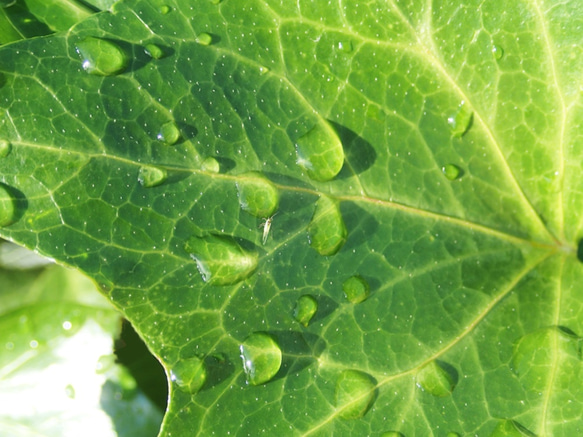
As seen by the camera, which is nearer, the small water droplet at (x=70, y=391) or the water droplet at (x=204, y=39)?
the water droplet at (x=204, y=39)

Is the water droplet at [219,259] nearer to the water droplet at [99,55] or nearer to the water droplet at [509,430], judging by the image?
the water droplet at [99,55]

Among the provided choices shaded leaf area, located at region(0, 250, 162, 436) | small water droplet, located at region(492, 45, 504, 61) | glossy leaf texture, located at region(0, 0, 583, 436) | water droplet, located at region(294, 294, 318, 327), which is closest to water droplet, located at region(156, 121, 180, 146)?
glossy leaf texture, located at region(0, 0, 583, 436)

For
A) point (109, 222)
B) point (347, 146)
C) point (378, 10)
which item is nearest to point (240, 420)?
point (109, 222)

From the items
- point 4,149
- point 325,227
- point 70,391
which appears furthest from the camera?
point 70,391

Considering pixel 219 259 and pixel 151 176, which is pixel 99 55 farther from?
pixel 219 259

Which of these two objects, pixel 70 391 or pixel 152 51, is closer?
pixel 152 51

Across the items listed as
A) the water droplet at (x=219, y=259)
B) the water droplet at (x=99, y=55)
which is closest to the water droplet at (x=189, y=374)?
the water droplet at (x=219, y=259)

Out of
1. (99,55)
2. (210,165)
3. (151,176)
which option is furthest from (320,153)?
(99,55)

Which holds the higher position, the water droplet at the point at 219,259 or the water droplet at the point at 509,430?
the water droplet at the point at 219,259
